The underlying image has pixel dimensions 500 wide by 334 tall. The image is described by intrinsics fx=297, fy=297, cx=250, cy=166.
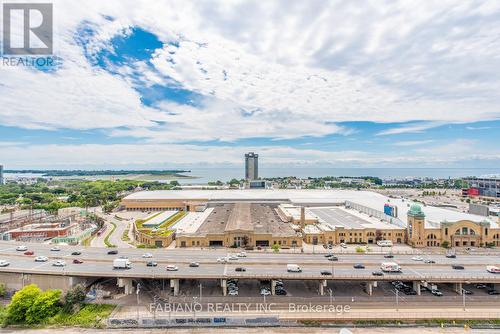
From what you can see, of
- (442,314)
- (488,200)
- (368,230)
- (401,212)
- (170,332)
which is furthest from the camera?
(488,200)

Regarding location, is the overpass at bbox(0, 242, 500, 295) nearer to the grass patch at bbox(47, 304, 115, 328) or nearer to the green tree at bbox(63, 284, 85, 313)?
the green tree at bbox(63, 284, 85, 313)

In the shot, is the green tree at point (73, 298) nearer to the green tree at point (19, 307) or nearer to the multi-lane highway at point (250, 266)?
the multi-lane highway at point (250, 266)

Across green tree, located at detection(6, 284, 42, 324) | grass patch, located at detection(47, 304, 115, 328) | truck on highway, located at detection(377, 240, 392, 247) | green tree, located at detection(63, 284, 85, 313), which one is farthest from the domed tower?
green tree, located at detection(6, 284, 42, 324)

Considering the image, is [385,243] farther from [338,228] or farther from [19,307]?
[19,307]

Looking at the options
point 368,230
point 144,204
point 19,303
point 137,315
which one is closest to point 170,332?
point 137,315

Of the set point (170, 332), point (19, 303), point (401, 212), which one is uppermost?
point (401, 212)

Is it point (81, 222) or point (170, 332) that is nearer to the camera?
point (170, 332)

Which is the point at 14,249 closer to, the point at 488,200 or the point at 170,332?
the point at 170,332

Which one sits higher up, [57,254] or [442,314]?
[57,254]
